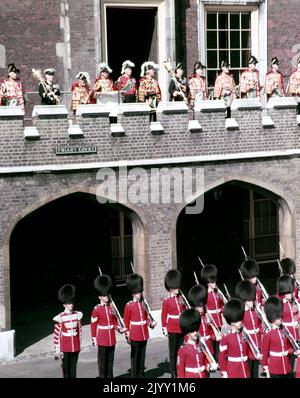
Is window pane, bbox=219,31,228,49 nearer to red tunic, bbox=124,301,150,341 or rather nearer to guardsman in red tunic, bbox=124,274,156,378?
guardsman in red tunic, bbox=124,274,156,378

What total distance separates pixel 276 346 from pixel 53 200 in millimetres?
5949

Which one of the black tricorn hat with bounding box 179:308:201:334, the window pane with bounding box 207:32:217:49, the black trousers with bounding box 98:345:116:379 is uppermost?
the window pane with bounding box 207:32:217:49

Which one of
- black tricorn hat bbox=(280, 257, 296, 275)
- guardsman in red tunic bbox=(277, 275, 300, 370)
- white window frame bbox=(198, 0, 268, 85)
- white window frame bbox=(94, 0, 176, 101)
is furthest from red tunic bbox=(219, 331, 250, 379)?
white window frame bbox=(198, 0, 268, 85)

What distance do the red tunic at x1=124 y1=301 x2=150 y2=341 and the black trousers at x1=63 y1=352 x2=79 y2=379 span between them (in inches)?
41.3

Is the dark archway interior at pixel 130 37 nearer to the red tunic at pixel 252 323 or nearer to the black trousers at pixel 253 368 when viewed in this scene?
the red tunic at pixel 252 323

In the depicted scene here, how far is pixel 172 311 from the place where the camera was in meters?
14.9

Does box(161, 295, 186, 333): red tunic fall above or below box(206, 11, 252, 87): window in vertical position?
below

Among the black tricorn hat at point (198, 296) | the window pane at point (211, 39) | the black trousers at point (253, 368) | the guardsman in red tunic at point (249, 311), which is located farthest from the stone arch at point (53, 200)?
the window pane at point (211, 39)

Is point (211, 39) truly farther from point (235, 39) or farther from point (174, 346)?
point (174, 346)

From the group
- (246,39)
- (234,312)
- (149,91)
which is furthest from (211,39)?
(234,312)

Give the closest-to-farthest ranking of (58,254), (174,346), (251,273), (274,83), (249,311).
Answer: (249,311)
(174,346)
(251,273)
(274,83)
(58,254)

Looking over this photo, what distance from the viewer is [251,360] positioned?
527 inches

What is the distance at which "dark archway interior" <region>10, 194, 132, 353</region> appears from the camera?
2048 centimetres

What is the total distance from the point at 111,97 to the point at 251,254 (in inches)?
281
